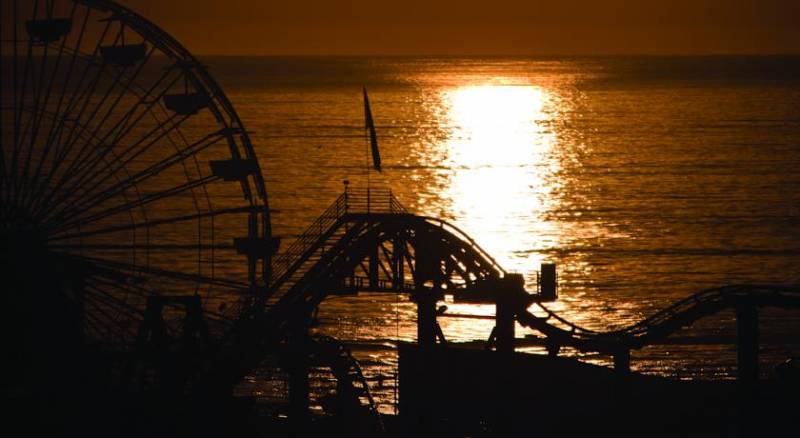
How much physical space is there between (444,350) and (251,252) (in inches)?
382

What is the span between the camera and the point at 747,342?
63.1 m

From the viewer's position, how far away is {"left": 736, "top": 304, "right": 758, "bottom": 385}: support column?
62312 mm

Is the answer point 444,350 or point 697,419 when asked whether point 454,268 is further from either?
point 697,419

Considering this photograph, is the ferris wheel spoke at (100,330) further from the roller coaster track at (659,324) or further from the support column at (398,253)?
the roller coaster track at (659,324)

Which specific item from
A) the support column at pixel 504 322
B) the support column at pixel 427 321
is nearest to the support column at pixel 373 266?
the support column at pixel 427 321

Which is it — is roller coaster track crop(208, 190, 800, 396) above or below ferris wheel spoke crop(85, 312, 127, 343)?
above

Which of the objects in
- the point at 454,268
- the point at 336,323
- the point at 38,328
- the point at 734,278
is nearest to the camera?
the point at 38,328

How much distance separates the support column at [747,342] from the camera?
62.3 m

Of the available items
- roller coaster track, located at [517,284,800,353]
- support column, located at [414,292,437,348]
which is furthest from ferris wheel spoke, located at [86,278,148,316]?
roller coaster track, located at [517,284,800,353]

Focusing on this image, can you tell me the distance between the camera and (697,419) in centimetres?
5984

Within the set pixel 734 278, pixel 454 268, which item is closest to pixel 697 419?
pixel 454 268

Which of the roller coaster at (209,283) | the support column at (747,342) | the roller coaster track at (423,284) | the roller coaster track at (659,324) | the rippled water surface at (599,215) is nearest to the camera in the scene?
the roller coaster at (209,283)

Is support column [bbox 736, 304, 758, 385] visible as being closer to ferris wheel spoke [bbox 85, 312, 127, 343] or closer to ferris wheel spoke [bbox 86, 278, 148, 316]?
ferris wheel spoke [bbox 86, 278, 148, 316]

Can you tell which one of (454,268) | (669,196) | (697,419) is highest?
(669,196)
